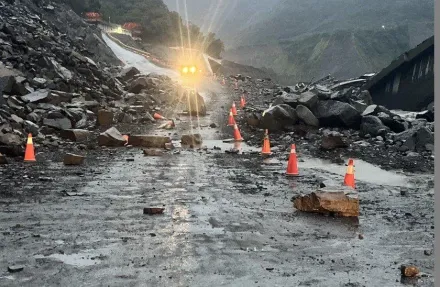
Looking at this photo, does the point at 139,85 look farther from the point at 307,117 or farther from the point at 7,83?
the point at 307,117

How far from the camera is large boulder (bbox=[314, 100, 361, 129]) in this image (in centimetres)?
1599

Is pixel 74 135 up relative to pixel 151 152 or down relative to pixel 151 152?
up

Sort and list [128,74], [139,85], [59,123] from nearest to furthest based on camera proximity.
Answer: [59,123] < [139,85] < [128,74]

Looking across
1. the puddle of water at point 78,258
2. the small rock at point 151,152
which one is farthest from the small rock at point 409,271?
the small rock at point 151,152

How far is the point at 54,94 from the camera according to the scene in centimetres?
1680

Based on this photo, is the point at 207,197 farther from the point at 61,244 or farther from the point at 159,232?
the point at 61,244

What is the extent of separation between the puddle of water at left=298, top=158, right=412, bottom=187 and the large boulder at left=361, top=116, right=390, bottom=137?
127 inches

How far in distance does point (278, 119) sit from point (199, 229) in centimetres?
1080

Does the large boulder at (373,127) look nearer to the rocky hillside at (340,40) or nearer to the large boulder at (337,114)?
the large boulder at (337,114)

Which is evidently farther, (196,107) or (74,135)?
(196,107)

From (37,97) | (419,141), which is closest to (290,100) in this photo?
(419,141)

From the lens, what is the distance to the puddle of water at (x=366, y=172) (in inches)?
381

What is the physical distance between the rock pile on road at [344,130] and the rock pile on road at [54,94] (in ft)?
16.4

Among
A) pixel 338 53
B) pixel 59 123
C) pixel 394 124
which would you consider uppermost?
pixel 338 53
